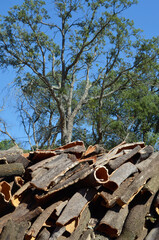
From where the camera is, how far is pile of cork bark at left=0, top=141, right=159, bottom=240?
3191 mm

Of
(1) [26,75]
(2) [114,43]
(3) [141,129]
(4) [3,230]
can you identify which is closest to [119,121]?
(3) [141,129]

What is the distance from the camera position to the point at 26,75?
1661cm

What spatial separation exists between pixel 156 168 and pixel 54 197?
137cm

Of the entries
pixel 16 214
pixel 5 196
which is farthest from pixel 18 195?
pixel 16 214

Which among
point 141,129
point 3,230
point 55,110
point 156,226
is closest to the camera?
point 3,230

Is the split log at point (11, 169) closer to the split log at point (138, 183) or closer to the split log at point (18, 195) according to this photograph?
the split log at point (18, 195)

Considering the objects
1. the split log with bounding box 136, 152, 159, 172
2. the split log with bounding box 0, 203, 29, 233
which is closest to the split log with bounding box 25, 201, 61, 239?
the split log with bounding box 0, 203, 29, 233

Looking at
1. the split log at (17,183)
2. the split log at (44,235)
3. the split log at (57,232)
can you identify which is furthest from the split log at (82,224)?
the split log at (17,183)

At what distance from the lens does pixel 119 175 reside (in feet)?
11.8

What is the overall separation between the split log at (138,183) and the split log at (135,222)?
0.15m

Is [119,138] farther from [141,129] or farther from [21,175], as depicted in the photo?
[21,175]

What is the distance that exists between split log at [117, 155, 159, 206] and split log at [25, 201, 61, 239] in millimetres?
769

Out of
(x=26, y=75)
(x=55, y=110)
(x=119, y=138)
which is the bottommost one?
(x=119, y=138)

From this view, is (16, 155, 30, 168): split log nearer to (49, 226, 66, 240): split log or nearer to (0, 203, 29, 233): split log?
(0, 203, 29, 233): split log
